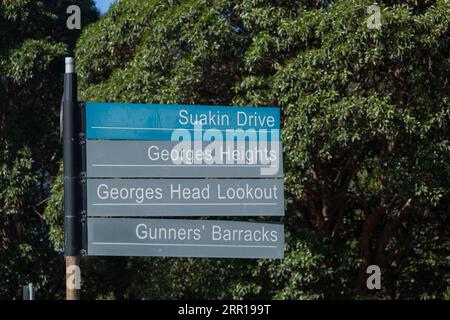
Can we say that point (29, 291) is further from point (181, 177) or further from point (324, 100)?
point (181, 177)

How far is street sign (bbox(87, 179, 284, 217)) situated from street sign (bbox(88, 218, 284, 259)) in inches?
2.5

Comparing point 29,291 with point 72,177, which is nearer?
point 72,177

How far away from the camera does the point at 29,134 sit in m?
17.5

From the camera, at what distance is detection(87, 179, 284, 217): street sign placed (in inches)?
234

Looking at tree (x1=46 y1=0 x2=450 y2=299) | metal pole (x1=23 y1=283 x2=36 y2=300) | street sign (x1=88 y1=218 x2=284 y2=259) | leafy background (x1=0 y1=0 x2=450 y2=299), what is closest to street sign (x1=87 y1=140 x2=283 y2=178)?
street sign (x1=88 y1=218 x2=284 y2=259)

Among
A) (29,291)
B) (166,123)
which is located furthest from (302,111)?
(166,123)

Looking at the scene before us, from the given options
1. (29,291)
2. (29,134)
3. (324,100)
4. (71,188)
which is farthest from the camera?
(29,134)

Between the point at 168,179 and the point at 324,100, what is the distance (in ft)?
21.3

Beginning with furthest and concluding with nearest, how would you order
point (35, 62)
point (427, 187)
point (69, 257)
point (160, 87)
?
1. point (35, 62)
2. point (160, 87)
3. point (427, 187)
4. point (69, 257)

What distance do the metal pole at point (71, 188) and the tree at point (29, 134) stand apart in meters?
10.9

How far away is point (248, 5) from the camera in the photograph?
43.6ft
